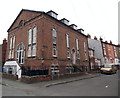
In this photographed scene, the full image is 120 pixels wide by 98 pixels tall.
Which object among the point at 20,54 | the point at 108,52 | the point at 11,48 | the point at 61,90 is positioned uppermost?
the point at 11,48

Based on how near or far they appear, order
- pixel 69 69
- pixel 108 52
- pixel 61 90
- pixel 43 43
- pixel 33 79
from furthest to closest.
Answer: pixel 108 52
pixel 69 69
pixel 43 43
pixel 33 79
pixel 61 90

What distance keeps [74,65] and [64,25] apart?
8.64 m

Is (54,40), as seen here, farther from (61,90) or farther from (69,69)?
(61,90)

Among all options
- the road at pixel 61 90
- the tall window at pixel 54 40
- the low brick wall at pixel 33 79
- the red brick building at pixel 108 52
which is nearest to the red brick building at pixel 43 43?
the tall window at pixel 54 40

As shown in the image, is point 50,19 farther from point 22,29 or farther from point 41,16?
point 22,29

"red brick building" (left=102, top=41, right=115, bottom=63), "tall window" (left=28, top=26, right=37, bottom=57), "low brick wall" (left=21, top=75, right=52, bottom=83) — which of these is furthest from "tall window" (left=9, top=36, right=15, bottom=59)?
"red brick building" (left=102, top=41, right=115, bottom=63)

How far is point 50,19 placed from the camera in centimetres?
1897

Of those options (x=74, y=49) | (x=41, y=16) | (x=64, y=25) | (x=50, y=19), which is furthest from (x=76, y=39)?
(x=41, y=16)

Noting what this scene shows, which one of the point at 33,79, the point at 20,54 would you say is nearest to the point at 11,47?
the point at 20,54

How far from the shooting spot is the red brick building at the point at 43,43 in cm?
1677

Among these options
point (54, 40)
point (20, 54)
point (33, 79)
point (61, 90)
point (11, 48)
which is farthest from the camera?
point (11, 48)

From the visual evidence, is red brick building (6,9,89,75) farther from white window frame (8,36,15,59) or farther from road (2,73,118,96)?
road (2,73,118,96)

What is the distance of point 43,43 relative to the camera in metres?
16.7

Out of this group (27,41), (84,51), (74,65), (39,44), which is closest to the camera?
(39,44)
